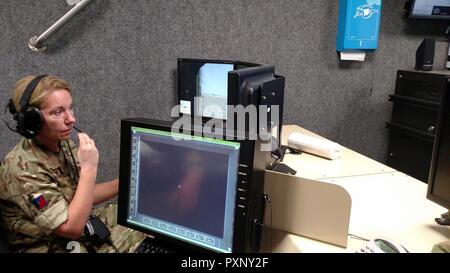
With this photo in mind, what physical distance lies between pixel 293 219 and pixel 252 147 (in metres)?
0.27

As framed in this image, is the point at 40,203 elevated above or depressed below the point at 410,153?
above

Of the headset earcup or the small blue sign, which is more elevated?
the small blue sign

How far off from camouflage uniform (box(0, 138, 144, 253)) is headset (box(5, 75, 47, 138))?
6 centimetres

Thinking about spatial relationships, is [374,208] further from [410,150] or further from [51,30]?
[51,30]

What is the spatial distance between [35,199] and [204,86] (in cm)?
95

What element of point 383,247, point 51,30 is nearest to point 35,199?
point 383,247

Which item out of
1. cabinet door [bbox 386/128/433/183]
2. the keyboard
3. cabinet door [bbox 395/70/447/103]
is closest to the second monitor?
the keyboard

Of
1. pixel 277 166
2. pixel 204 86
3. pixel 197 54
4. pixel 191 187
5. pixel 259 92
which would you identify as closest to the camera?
pixel 191 187

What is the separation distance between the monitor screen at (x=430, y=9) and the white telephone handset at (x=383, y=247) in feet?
5.60

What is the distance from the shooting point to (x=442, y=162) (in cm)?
78

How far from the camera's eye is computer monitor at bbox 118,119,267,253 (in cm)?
61

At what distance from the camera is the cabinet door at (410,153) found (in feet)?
5.93

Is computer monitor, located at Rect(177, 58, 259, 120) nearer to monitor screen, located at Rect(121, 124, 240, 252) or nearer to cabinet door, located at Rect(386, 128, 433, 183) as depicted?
monitor screen, located at Rect(121, 124, 240, 252)

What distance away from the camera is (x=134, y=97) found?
1651 millimetres
